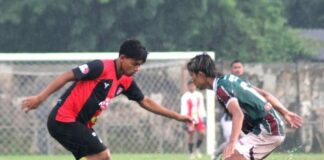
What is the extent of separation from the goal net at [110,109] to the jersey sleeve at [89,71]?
10877mm

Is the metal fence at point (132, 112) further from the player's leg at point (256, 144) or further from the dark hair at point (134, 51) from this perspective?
the player's leg at point (256, 144)

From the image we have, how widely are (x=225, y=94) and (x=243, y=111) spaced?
34cm

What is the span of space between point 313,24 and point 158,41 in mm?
14143

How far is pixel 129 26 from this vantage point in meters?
37.7

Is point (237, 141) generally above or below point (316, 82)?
above

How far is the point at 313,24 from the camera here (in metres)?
50.4

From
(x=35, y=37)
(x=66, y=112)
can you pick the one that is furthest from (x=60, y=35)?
(x=66, y=112)

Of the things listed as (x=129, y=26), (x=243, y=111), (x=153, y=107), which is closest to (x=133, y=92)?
(x=153, y=107)

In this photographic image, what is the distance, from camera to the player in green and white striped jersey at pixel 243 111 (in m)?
10.3

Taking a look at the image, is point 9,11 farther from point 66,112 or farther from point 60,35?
point 66,112

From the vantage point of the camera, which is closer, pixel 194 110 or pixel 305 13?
pixel 194 110

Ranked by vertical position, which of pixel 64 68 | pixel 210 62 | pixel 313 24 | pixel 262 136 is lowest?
pixel 313 24

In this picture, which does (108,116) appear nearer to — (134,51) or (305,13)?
(134,51)

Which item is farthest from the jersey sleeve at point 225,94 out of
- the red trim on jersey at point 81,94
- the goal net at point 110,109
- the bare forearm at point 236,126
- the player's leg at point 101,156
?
the goal net at point 110,109
